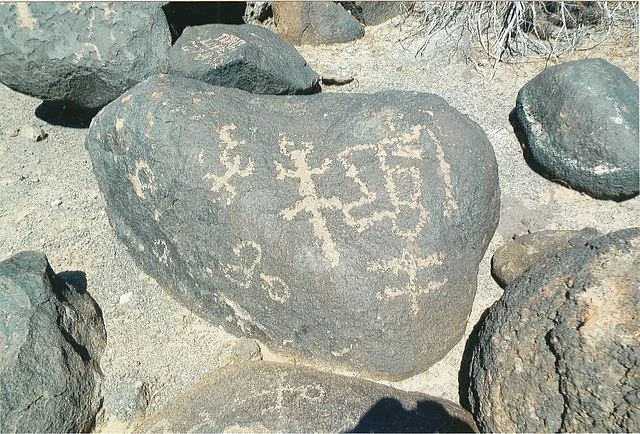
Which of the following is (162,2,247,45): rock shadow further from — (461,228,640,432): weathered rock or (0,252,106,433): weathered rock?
(461,228,640,432): weathered rock

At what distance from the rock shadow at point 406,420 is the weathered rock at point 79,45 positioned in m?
1.98

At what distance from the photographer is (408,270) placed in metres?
1.99

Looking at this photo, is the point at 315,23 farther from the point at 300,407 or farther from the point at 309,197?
the point at 300,407

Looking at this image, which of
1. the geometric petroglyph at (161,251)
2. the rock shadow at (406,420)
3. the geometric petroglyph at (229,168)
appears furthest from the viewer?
the geometric petroglyph at (161,251)

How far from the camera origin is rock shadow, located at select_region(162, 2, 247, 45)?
2.96 meters

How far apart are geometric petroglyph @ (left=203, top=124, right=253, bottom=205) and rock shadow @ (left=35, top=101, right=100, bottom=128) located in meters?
1.36

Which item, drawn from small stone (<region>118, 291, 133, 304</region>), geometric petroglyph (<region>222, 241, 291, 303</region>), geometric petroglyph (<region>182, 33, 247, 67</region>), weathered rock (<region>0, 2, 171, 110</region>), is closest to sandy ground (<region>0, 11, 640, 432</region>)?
small stone (<region>118, 291, 133, 304</region>)

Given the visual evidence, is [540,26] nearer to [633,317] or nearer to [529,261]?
[529,261]

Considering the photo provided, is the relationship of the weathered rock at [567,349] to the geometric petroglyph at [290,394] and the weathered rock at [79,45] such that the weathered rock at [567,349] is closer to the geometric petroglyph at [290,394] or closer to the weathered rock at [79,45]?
the geometric petroglyph at [290,394]

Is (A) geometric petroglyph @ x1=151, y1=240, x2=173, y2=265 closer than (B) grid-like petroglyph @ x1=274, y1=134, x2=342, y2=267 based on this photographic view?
No

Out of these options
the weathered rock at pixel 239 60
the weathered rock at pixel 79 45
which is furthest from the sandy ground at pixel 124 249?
the weathered rock at pixel 239 60

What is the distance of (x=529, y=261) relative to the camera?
7.55ft

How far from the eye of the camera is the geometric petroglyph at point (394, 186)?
80.0 inches

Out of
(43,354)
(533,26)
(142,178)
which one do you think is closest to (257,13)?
(533,26)
